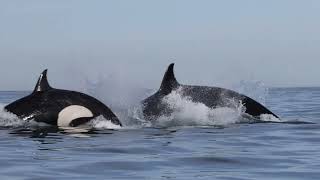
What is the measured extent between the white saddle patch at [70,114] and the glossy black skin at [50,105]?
102 millimetres

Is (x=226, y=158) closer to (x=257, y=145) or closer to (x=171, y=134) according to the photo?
(x=257, y=145)

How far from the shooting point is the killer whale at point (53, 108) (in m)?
17.0

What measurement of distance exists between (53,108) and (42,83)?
67 centimetres

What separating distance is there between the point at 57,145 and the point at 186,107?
7.28 metres

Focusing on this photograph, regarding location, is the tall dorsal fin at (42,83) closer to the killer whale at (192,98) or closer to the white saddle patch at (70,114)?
the white saddle patch at (70,114)

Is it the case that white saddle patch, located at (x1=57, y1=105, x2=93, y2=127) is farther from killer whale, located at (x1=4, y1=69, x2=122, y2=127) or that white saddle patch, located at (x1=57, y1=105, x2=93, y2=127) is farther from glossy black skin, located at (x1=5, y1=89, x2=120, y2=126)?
glossy black skin, located at (x1=5, y1=89, x2=120, y2=126)

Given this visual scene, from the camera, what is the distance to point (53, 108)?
56.2 ft

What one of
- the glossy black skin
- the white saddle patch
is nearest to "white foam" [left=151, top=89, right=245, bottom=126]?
the glossy black skin

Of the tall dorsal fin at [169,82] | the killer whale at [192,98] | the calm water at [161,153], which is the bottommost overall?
the calm water at [161,153]

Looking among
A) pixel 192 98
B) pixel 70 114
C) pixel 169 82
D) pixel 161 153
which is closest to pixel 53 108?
pixel 70 114

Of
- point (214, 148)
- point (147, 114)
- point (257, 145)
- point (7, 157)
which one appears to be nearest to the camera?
point (7, 157)

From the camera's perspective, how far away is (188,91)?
2042 centimetres

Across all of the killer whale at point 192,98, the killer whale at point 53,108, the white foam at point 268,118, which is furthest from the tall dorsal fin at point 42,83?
the white foam at point 268,118

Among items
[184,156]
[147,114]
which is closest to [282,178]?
[184,156]
